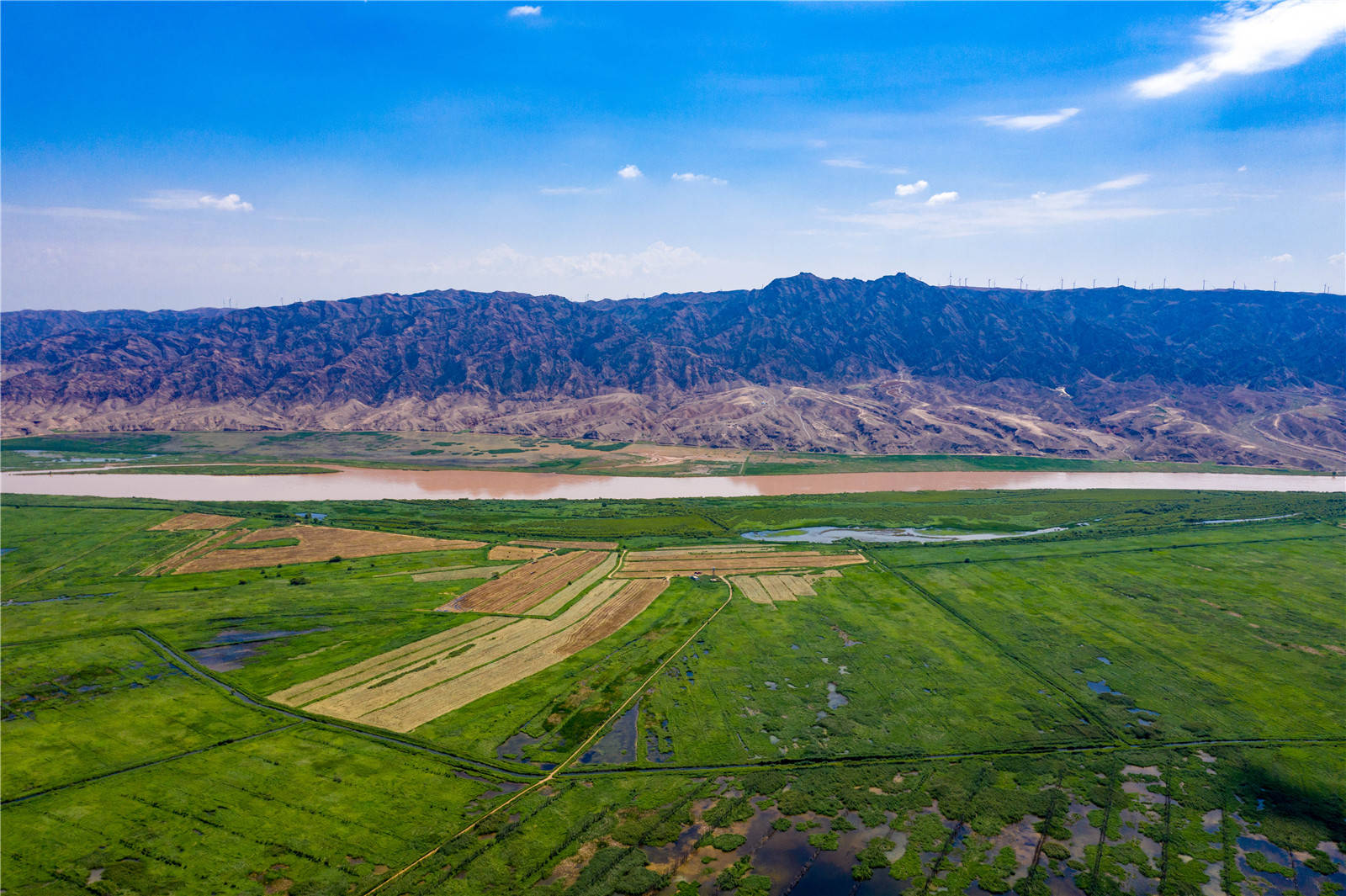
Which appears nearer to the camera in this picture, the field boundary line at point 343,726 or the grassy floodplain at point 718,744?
the grassy floodplain at point 718,744

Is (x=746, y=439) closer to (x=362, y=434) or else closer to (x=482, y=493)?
(x=482, y=493)

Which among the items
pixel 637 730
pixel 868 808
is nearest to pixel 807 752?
A: pixel 868 808

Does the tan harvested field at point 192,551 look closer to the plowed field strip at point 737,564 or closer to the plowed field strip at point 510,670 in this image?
the plowed field strip at point 510,670

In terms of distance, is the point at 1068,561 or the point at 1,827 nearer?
the point at 1,827

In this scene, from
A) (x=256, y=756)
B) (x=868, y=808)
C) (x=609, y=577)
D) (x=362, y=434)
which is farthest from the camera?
(x=362, y=434)

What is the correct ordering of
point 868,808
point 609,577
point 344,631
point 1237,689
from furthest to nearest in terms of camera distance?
point 609,577
point 344,631
point 1237,689
point 868,808

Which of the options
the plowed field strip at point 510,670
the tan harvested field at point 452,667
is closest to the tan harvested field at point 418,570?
the tan harvested field at point 452,667

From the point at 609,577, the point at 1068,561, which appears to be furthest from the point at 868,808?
the point at 1068,561
